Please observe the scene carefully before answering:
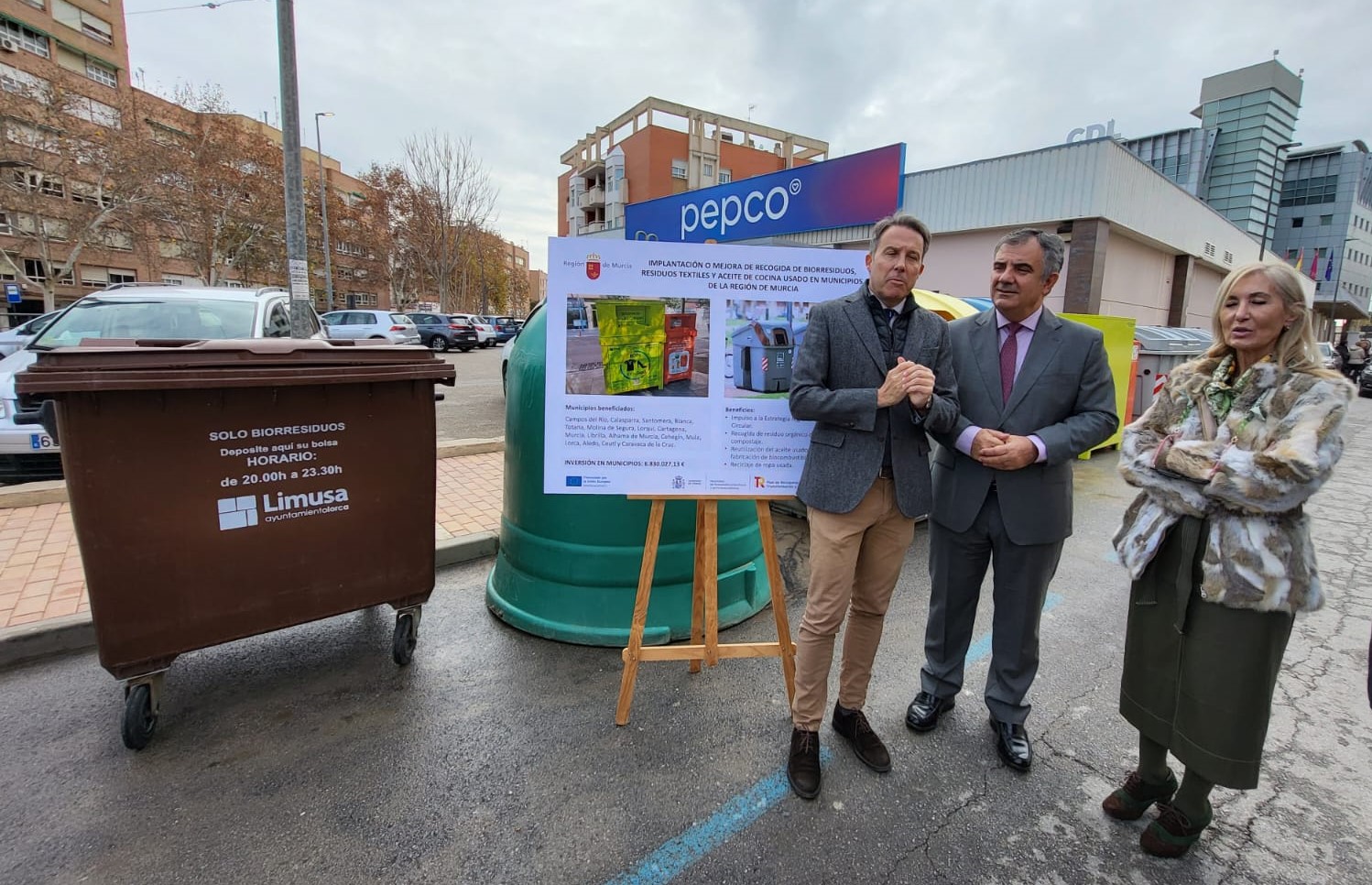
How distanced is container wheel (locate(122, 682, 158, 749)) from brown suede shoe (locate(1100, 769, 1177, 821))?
3.61 metres

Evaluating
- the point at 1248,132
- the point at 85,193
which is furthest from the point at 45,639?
the point at 1248,132

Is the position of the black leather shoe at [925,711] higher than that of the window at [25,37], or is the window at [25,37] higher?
the window at [25,37]

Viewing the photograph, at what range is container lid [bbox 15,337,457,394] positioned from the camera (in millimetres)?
2135

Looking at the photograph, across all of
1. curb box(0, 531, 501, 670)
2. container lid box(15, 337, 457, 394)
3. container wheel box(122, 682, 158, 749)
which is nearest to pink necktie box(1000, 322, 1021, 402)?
container lid box(15, 337, 457, 394)

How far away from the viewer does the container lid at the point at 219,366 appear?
2.13m

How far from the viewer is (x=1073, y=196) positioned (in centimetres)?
1537

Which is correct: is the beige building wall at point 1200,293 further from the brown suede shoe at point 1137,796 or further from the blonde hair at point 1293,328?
the brown suede shoe at point 1137,796

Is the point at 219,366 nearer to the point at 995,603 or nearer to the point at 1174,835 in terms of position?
the point at 995,603

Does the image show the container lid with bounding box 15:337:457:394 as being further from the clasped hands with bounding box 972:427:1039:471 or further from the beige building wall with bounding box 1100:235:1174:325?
the beige building wall with bounding box 1100:235:1174:325

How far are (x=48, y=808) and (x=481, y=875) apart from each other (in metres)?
1.56

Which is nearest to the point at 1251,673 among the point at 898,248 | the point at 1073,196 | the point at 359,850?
the point at 898,248

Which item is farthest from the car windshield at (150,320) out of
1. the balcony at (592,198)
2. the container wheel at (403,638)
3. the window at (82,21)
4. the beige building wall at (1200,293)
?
the balcony at (592,198)

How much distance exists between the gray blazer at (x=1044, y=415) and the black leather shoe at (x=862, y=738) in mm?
896

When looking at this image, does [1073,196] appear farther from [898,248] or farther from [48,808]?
[48,808]
